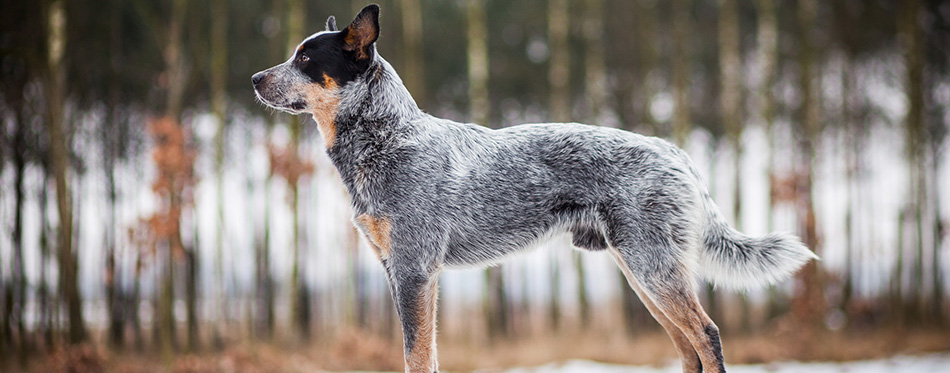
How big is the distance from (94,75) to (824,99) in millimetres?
16494

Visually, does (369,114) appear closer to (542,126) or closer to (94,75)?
(542,126)

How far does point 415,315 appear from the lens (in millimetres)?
3006

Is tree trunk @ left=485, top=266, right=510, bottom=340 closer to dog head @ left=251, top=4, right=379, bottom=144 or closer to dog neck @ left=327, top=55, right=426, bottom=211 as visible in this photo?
dog neck @ left=327, top=55, right=426, bottom=211

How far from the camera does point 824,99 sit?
48.7 feet

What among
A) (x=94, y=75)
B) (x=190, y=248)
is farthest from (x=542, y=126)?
(x=94, y=75)

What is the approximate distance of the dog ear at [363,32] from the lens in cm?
290

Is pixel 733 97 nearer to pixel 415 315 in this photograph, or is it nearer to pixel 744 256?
pixel 744 256

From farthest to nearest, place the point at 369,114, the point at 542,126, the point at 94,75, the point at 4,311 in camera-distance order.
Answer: the point at 94,75, the point at 4,311, the point at 542,126, the point at 369,114

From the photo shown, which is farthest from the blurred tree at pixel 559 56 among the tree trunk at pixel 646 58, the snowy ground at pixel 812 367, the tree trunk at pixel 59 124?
the tree trunk at pixel 59 124

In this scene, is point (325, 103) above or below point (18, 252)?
above

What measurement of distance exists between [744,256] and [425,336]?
1656 mm

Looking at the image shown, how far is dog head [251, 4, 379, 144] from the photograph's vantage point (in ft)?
9.84

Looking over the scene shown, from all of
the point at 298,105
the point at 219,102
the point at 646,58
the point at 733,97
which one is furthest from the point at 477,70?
the point at 298,105

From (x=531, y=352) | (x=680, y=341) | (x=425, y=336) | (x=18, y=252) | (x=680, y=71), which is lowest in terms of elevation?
(x=531, y=352)
